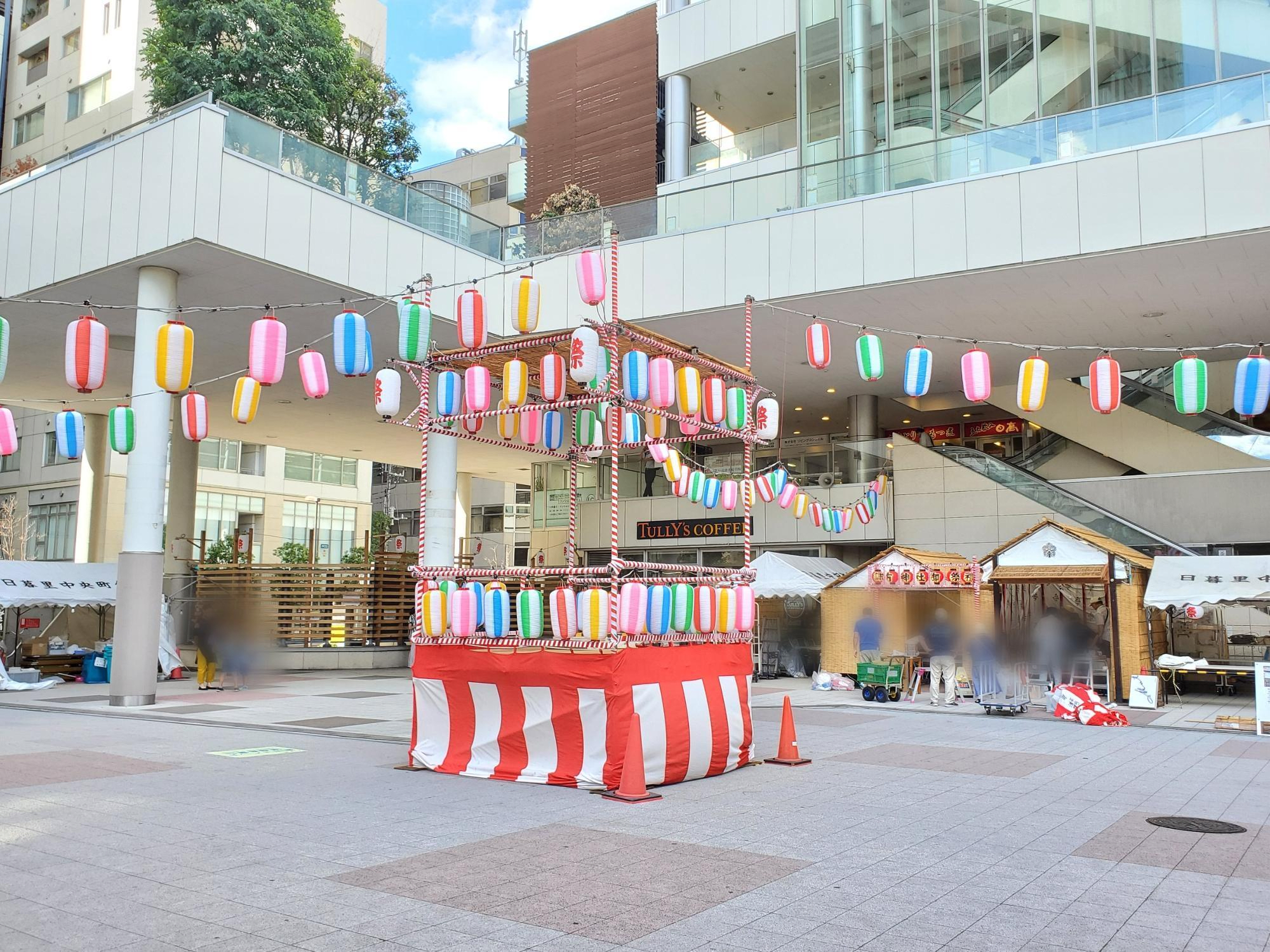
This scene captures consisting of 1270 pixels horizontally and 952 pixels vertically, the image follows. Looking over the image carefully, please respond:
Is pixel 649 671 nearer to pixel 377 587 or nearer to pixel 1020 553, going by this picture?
pixel 1020 553

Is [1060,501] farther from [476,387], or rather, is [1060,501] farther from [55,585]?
[55,585]

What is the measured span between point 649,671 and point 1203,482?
18.6 metres

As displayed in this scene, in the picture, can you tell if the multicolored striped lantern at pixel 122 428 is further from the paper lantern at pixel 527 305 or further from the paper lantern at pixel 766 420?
the paper lantern at pixel 766 420

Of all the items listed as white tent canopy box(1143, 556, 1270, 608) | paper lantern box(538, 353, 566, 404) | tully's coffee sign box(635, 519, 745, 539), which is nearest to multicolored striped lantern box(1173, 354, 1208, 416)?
white tent canopy box(1143, 556, 1270, 608)

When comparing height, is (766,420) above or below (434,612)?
above

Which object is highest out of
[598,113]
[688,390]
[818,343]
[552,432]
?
[598,113]

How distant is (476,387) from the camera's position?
11930 millimetres

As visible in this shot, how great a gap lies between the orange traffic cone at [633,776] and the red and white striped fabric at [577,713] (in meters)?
0.22

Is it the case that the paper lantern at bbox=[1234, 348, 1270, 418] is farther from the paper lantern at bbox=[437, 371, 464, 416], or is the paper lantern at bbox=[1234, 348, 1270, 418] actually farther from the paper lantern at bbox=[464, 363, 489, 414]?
the paper lantern at bbox=[437, 371, 464, 416]

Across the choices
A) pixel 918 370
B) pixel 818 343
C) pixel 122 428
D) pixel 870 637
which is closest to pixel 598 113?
pixel 818 343

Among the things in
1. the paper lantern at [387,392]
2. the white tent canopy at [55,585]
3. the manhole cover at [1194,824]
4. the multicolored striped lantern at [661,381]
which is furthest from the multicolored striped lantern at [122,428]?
the manhole cover at [1194,824]

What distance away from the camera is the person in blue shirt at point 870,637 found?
20703 millimetres

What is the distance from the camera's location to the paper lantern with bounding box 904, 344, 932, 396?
17094 millimetres

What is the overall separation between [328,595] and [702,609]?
1821 centimetres
